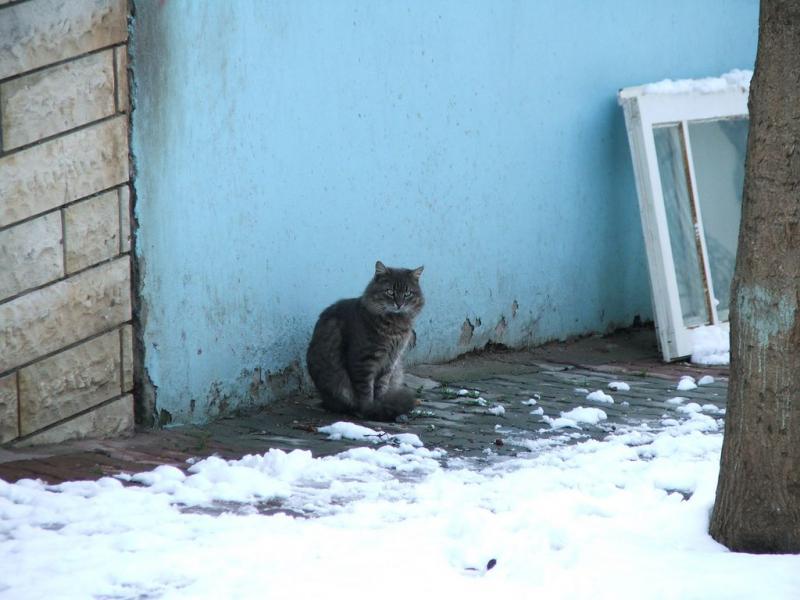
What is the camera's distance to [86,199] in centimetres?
557

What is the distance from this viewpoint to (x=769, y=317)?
3789 millimetres

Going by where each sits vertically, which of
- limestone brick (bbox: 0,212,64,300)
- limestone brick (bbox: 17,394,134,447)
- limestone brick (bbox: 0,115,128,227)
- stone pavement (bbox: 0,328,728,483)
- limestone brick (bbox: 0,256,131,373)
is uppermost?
limestone brick (bbox: 0,115,128,227)

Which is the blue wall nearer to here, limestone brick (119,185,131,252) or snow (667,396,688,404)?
limestone brick (119,185,131,252)

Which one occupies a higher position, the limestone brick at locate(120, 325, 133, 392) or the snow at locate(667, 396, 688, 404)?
the limestone brick at locate(120, 325, 133, 392)

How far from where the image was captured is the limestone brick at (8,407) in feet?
17.5

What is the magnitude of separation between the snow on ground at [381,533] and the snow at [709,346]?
113 inches

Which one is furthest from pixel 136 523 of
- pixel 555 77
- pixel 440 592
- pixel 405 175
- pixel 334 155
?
pixel 555 77

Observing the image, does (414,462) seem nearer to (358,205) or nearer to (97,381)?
(97,381)

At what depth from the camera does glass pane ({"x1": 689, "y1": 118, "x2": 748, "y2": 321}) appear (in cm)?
889

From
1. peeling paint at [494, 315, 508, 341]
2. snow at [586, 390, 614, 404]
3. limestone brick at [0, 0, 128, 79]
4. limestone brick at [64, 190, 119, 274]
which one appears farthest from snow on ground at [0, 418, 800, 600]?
peeling paint at [494, 315, 508, 341]

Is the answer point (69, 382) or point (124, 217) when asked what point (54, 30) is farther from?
point (69, 382)

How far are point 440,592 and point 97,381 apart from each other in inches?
104

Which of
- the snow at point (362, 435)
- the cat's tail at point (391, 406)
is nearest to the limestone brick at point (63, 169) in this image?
the snow at point (362, 435)

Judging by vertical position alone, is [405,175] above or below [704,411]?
above
